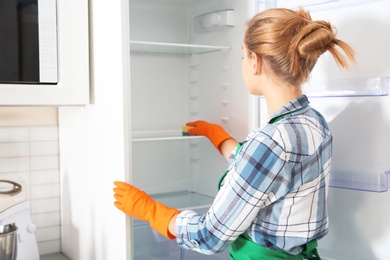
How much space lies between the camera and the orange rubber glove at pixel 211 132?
1.61 meters

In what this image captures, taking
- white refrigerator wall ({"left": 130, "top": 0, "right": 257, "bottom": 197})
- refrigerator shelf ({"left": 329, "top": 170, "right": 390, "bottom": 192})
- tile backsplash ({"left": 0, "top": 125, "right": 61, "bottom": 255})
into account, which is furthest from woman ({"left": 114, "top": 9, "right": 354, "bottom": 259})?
tile backsplash ({"left": 0, "top": 125, "right": 61, "bottom": 255})

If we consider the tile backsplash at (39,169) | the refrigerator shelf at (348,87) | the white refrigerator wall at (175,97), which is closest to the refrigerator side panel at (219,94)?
the white refrigerator wall at (175,97)

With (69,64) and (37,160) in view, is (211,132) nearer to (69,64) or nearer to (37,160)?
(69,64)

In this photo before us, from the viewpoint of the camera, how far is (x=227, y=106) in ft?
5.58

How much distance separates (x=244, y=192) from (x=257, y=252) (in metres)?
0.18

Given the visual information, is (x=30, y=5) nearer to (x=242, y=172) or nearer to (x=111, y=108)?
Result: (x=111, y=108)

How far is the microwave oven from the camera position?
1360 mm

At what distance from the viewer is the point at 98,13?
56.6 inches

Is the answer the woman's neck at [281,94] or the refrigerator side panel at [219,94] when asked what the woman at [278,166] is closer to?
the woman's neck at [281,94]

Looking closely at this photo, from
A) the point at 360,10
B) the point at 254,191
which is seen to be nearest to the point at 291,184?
the point at 254,191

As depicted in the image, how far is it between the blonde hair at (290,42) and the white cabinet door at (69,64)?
59 cm

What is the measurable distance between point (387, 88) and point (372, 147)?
16 centimetres

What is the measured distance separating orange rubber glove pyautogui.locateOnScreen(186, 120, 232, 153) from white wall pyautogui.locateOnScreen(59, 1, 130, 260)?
39cm

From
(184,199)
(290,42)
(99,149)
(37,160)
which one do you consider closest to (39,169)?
(37,160)
